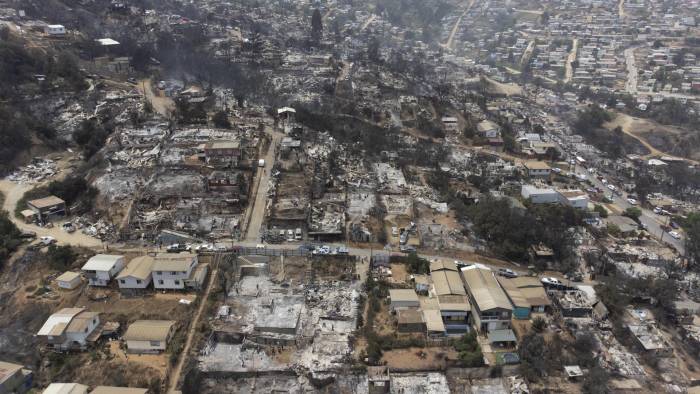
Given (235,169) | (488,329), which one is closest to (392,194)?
(235,169)

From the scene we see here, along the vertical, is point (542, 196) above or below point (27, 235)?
above

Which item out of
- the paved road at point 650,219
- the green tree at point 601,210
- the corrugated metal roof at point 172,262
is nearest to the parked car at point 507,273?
the green tree at point 601,210

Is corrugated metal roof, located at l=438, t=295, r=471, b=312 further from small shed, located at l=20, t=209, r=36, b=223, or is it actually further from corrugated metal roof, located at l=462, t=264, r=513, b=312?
small shed, located at l=20, t=209, r=36, b=223

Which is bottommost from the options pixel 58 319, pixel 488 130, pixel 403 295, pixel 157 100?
pixel 58 319

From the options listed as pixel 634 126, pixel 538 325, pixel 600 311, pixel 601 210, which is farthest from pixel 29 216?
pixel 634 126

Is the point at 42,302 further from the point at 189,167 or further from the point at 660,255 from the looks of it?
the point at 660,255

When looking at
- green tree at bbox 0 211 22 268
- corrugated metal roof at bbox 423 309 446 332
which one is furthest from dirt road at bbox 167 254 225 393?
green tree at bbox 0 211 22 268

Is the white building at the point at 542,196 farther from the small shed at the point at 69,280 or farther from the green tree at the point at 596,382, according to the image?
the small shed at the point at 69,280

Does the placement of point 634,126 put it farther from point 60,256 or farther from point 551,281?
point 60,256
